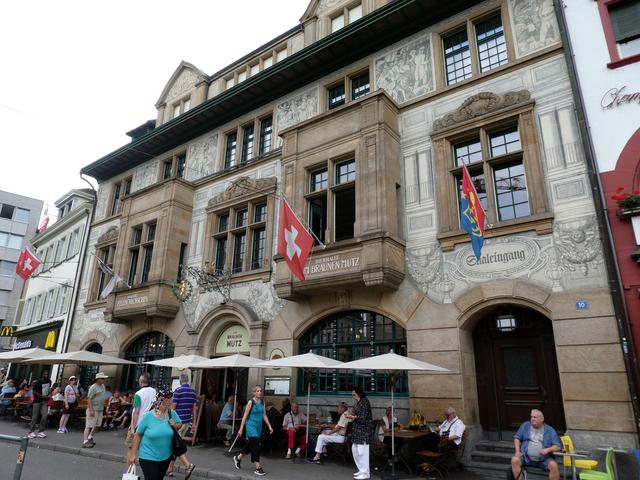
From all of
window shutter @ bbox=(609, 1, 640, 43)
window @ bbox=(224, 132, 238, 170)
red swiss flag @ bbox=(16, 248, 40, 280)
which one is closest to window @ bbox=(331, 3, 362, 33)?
window @ bbox=(224, 132, 238, 170)

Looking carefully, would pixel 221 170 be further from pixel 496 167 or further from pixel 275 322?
pixel 496 167

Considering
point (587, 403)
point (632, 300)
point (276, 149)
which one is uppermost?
point (276, 149)

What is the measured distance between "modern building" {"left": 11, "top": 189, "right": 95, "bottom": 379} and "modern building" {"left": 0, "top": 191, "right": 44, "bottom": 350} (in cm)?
2195

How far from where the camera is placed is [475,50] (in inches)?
532

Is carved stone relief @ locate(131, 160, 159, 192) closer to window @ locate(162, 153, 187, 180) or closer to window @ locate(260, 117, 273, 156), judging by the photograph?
window @ locate(162, 153, 187, 180)

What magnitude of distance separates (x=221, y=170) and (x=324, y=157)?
5.99 m

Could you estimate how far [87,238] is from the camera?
973 inches

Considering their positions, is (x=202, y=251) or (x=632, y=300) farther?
(x=202, y=251)

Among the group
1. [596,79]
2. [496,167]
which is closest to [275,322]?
[496,167]

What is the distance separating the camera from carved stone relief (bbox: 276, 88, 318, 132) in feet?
55.8

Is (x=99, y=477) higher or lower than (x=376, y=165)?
lower

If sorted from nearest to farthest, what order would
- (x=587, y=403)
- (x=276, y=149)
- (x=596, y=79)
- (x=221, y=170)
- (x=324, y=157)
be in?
(x=587, y=403)
(x=596, y=79)
(x=324, y=157)
(x=276, y=149)
(x=221, y=170)

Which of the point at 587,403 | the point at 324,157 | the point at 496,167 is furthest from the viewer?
the point at 324,157

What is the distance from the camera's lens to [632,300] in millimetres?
9289
